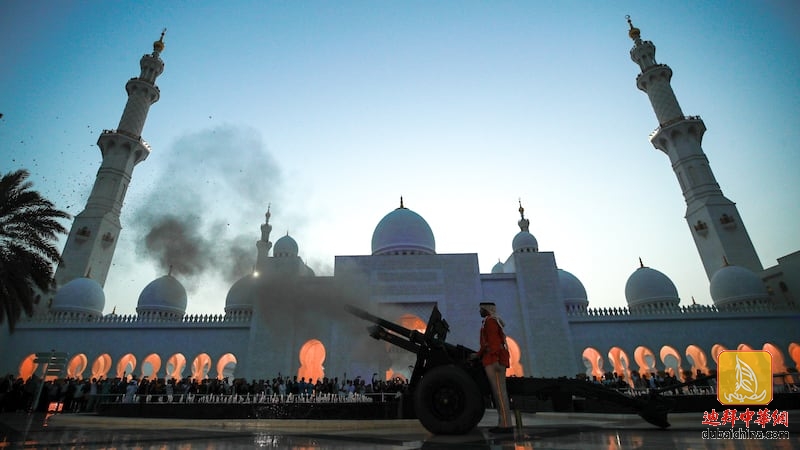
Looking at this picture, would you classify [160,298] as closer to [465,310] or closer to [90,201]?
[90,201]

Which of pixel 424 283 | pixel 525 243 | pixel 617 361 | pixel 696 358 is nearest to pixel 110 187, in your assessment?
pixel 424 283

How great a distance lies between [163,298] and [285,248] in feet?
26.3

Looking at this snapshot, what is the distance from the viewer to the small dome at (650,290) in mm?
24688

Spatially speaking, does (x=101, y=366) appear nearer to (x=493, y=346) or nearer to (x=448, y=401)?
(x=448, y=401)

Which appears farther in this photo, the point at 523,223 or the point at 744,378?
the point at 523,223

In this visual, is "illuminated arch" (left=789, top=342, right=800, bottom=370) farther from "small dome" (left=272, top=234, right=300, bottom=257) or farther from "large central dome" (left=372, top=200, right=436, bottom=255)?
"small dome" (left=272, top=234, right=300, bottom=257)

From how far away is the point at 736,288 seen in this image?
2297cm

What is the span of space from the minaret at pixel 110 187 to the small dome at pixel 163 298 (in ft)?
13.3

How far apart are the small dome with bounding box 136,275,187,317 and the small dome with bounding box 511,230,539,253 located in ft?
72.9

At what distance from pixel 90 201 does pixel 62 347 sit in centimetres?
1093

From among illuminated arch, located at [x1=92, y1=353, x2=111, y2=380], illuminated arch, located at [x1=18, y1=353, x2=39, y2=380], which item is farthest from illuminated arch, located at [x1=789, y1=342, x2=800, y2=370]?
illuminated arch, located at [x1=18, y1=353, x2=39, y2=380]

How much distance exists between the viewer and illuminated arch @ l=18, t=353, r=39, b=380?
66.8ft

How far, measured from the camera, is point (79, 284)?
76.6 feet

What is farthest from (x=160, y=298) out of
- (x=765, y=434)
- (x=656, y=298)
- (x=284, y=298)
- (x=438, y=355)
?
(x=656, y=298)
